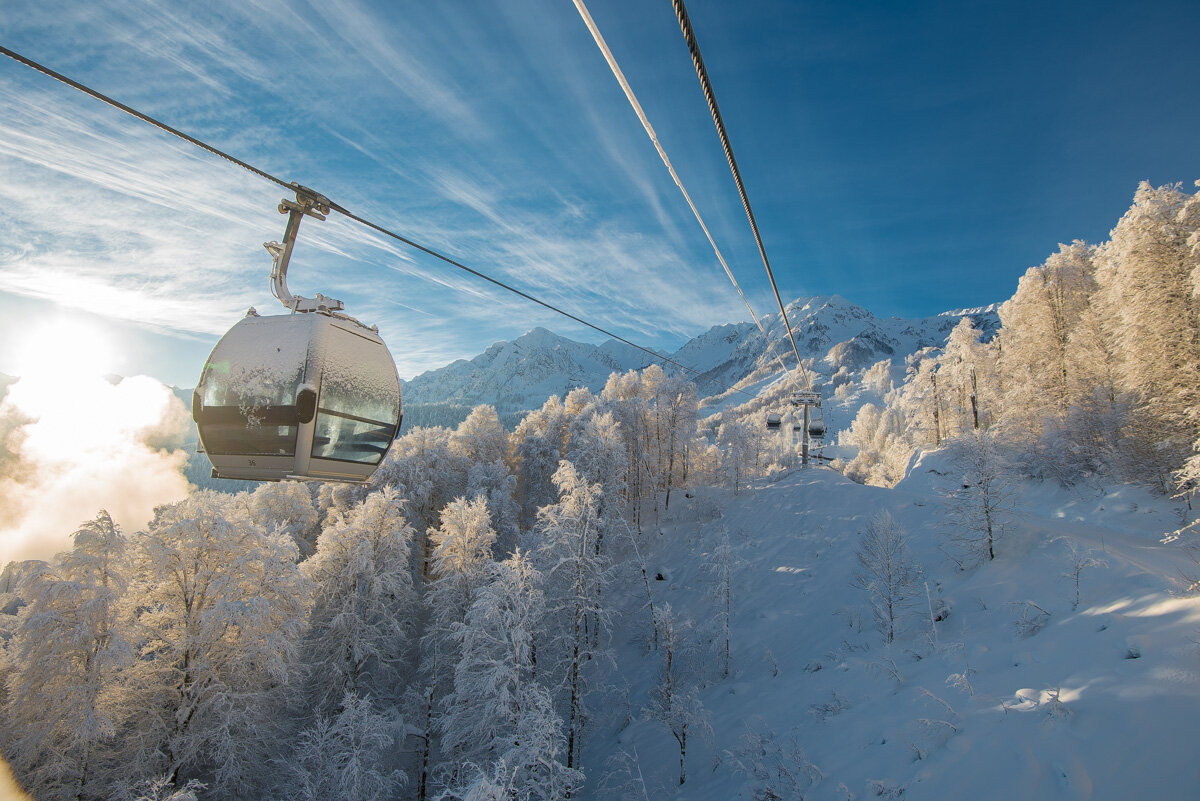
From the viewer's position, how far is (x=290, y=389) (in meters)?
4.89

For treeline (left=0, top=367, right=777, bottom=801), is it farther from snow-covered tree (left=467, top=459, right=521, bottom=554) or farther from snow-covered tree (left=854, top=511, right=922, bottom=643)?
snow-covered tree (left=854, top=511, right=922, bottom=643)

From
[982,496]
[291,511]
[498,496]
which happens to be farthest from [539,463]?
[982,496]

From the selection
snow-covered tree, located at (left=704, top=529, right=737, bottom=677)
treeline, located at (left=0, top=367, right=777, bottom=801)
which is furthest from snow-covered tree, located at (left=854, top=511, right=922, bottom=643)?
treeline, located at (left=0, top=367, right=777, bottom=801)

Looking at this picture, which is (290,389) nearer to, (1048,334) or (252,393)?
(252,393)

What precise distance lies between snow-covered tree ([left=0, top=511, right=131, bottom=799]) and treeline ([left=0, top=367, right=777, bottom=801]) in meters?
0.05

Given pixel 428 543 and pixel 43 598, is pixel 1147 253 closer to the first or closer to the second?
pixel 428 543

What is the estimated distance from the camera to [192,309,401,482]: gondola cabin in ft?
16.2

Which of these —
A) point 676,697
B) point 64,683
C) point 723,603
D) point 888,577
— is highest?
point 888,577

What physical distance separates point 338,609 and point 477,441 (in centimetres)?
1686

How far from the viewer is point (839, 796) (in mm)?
11195

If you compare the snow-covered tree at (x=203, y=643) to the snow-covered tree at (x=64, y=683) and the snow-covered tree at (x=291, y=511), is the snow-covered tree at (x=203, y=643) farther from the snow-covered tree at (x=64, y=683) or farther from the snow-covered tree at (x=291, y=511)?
the snow-covered tree at (x=291, y=511)

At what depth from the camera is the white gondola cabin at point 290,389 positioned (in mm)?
4914

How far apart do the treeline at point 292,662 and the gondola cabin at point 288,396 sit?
28.5ft

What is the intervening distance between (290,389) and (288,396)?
8 centimetres
